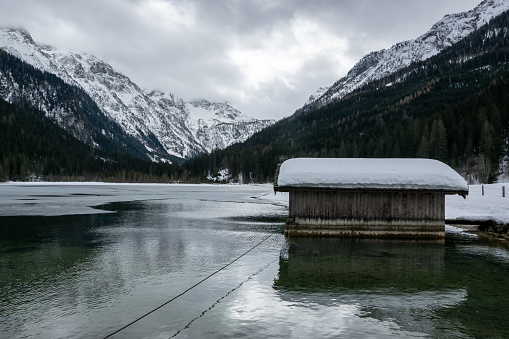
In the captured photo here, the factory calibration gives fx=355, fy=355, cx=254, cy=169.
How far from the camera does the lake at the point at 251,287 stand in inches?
354

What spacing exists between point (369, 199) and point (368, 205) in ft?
1.23

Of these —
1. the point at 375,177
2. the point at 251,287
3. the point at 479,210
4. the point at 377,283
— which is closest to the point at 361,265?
the point at 377,283

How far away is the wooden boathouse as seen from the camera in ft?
68.5

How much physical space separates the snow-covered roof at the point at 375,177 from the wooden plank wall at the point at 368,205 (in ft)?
2.80

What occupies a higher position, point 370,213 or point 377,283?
point 370,213

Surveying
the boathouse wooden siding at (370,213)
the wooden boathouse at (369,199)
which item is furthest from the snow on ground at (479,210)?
the boathouse wooden siding at (370,213)

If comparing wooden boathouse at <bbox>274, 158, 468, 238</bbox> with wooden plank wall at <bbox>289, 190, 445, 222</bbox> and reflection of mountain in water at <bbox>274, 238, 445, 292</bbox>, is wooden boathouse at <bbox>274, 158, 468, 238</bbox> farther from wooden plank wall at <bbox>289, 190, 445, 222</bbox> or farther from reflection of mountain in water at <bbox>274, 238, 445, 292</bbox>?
reflection of mountain in water at <bbox>274, 238, 445, 292</bbox>

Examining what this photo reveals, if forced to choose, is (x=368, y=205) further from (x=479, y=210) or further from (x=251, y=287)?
(x=479, y=210)

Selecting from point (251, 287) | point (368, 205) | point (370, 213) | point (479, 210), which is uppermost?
point (368, 205)

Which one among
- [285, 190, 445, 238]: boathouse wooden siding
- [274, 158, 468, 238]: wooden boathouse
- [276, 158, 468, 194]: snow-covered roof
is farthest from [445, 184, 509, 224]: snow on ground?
[276, 158, 468, 194]: snow-covered roof

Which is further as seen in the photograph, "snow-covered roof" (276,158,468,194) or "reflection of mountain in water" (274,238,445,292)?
"snow-covered roof" (276,158,468,194)

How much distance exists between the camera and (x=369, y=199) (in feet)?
71.0

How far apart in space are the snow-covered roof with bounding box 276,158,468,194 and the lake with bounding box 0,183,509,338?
11.0ft

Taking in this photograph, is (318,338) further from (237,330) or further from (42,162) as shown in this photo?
(42,162)
